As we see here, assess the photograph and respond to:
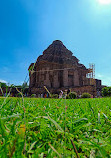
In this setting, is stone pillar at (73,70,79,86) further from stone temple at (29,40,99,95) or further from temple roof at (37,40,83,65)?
temple roof at (37,40,83,65)

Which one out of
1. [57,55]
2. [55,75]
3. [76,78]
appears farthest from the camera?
[57,55]

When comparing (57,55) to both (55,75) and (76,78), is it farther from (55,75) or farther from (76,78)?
(76,78)

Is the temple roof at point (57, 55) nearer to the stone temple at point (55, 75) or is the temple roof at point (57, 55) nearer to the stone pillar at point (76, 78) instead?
the stone temple at point (55, 75)

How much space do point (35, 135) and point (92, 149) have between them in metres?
0.30

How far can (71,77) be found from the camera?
26.2m

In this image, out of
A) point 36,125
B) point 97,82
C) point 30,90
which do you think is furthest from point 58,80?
point 36,125

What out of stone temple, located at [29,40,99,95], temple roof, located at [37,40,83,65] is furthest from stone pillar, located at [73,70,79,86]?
temple roof, located at [37,40,83,65]

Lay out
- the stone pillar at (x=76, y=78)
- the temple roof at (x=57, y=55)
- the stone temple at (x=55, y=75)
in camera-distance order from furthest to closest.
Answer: the temple roof at (x=57, y=55) < the stone pillar at (x=76, y=78) < the stone temple at (x=55, y=75)

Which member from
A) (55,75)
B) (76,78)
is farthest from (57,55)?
(76,78)

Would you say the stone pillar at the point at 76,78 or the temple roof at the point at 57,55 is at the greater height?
the temple roof at the point at 57,55

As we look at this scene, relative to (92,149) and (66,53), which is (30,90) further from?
(92,149)

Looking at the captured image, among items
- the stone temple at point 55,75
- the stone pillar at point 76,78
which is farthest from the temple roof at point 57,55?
the stone pillar at point 76,78

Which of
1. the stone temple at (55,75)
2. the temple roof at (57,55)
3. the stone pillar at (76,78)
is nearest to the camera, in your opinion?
the stone temple at (55,75)

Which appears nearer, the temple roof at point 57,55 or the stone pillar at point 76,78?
the stone pillar at point 76,78
